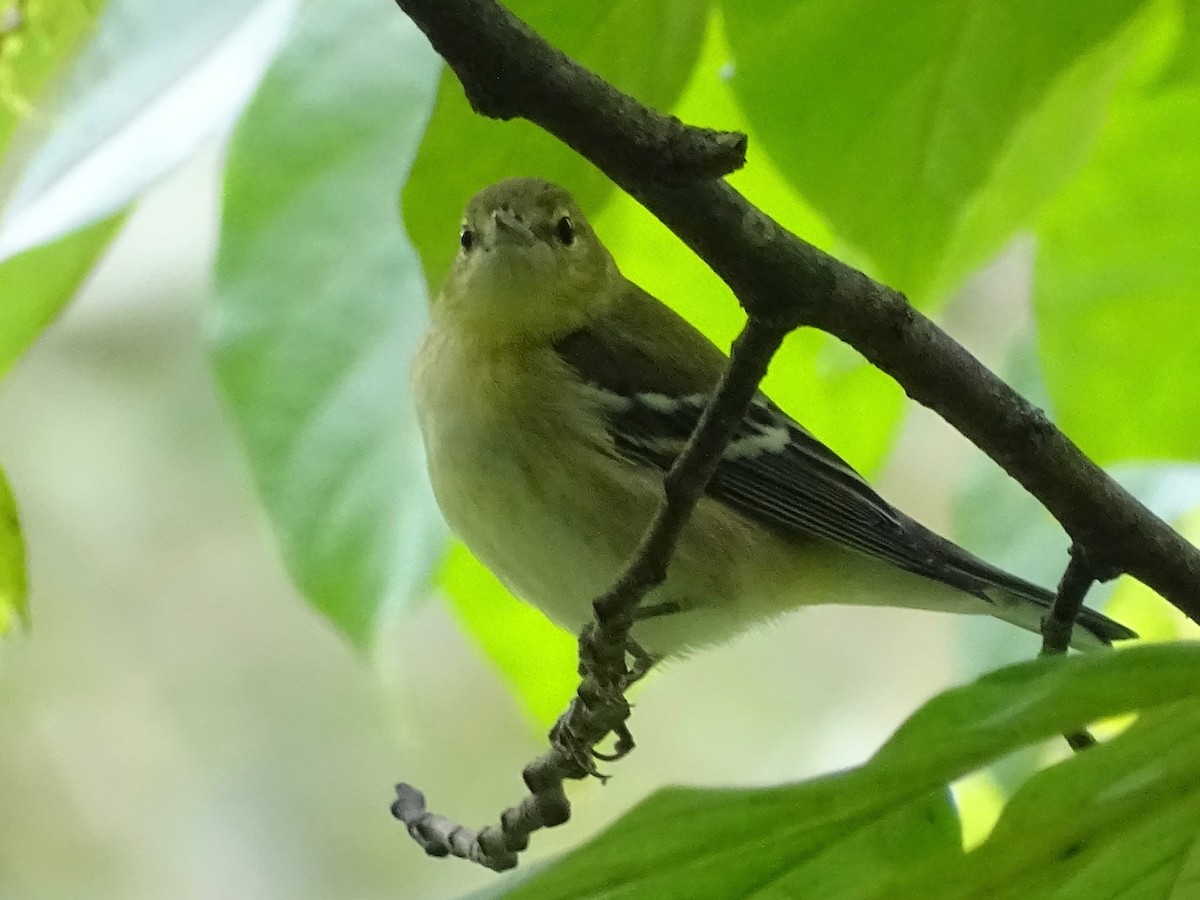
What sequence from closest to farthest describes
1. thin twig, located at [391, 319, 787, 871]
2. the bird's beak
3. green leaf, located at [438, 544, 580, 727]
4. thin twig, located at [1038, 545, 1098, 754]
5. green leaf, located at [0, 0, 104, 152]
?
thin twig, located at [391, 319, 787, 871] → thin twig, located at [1038, 545, 1098, 754] → green leaf, located at [0, 0, 104, 152] → green leaf, located at [438, 544, 580, 727] → the bird's beak

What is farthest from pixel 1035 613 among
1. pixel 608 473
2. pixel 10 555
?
pixel 10 555

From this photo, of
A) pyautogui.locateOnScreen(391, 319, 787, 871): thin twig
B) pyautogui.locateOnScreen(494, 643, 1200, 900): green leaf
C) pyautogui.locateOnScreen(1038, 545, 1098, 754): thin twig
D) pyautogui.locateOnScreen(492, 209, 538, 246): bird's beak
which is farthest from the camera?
pyautogui.locateOnScreen(492, 209, 538, 246): bird's beak

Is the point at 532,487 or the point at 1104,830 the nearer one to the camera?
the point at 1104,830

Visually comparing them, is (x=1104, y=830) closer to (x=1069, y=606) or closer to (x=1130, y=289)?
(x=1069, y=606)

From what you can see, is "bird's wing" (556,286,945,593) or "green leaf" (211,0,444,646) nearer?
"green leaf" (211,0,444,646)

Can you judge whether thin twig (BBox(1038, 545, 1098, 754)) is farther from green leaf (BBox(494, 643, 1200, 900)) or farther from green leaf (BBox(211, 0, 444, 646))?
green leaf (BBox(211, 0, 444, 646))

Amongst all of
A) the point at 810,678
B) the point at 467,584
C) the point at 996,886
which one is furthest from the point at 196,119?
the point at 810,678

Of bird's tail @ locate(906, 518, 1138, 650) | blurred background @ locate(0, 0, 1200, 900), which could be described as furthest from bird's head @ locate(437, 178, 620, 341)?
bird's tail @ locate(906, 518, 1138, 650)
